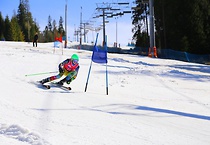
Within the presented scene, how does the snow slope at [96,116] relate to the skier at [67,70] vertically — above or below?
below

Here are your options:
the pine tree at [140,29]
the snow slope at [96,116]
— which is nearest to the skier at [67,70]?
the snow slope at [96,116]

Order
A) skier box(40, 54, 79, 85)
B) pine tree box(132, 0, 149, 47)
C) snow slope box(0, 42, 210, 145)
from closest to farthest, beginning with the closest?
snow slope box(0, 42, 210, 145), skier box(40, 54, 79, 85), pine tree box(132, 0, 149, 47)

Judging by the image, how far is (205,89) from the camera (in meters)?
13.0

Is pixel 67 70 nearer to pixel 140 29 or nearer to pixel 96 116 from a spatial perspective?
pixel 96 116

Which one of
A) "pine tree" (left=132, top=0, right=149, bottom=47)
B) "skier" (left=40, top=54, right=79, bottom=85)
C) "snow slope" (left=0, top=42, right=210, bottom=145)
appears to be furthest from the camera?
"pine tree" (left=132, top=0, right=149, bottom=47)

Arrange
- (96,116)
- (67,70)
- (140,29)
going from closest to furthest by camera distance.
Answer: (96,116)
(67,70)
(140,29)

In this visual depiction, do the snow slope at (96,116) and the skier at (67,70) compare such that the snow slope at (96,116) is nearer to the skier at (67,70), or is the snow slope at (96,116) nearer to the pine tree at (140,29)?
the skier at (67,70)

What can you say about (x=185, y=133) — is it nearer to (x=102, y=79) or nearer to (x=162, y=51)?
(x=102, y=79)

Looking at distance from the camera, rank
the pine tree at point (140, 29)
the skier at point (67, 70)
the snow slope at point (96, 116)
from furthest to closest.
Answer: the pine tree at point (140, 29) < the skier at point (67, 70) < the snow slope at point (96, 116)

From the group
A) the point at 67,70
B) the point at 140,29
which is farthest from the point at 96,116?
the point at 140,29

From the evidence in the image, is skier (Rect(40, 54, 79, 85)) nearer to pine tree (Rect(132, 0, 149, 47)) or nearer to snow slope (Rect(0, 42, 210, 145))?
snow slope (Rect(0, 42, 210, 145))

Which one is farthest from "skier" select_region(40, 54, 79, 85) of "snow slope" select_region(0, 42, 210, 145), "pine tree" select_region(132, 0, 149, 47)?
"pine tree" select_region(132, 0, 149, 47)

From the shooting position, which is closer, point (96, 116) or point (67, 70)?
point (96, 116)

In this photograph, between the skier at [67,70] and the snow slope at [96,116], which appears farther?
the skier at [67,70]
